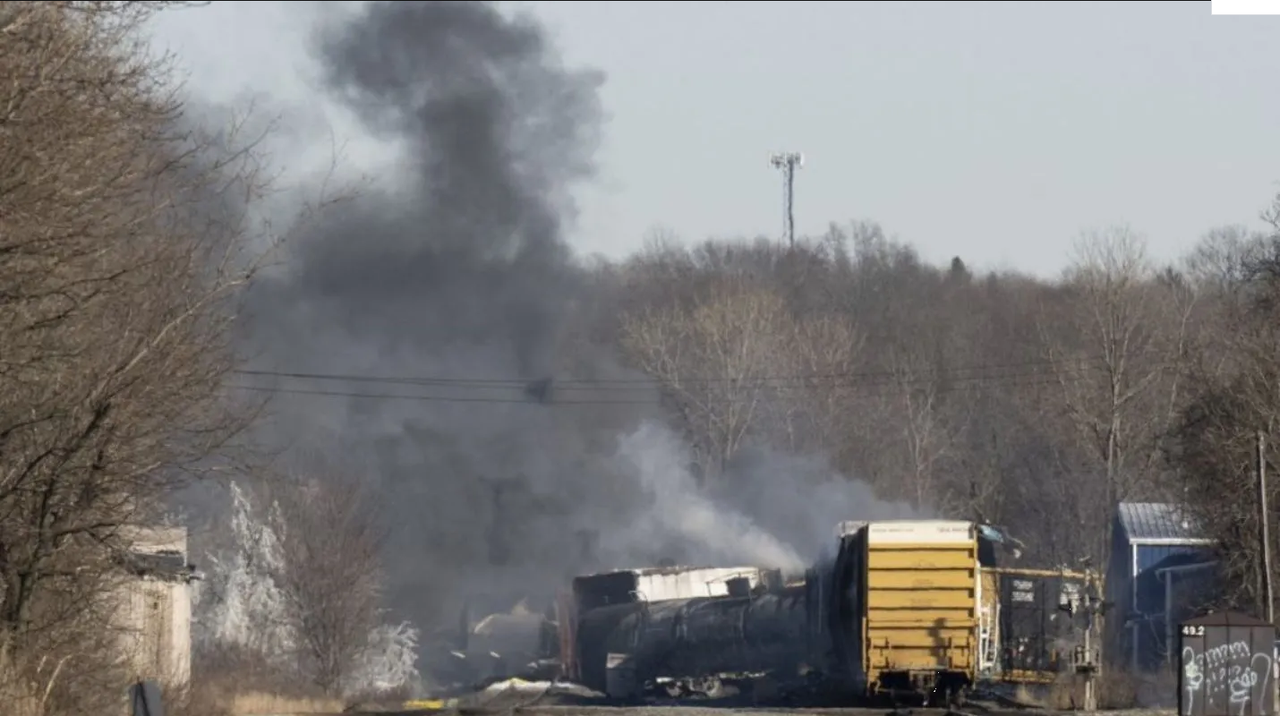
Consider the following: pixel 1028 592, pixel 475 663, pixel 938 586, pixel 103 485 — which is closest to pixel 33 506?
pixel 103 485

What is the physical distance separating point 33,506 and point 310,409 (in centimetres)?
4806

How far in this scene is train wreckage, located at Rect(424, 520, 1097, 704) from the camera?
32.2 meters

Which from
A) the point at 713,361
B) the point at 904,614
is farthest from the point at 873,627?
the point at 713,361

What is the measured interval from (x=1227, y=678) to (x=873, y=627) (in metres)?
11.6

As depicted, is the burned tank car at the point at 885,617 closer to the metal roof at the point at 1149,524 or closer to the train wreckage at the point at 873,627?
the train wreckage at the point at 873,627

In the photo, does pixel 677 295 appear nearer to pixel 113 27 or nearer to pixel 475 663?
pixel 475 663

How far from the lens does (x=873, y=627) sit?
1273 inches

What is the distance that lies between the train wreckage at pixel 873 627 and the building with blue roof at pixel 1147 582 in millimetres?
7739

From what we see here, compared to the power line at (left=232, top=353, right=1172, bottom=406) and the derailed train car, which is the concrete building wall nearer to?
the derailed train car

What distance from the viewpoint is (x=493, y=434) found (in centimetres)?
7112

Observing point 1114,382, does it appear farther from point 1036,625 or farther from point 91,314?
point 91,314

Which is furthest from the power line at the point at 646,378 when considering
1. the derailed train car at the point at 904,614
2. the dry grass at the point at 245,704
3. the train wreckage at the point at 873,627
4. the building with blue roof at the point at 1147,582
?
the derailed train car at the point at 904,614

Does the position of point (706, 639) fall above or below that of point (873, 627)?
below

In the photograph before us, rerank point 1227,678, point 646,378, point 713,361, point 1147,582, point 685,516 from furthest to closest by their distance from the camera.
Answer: point 713,361, point 646,378, point 685,516, point 1147,582, point 1227,678
